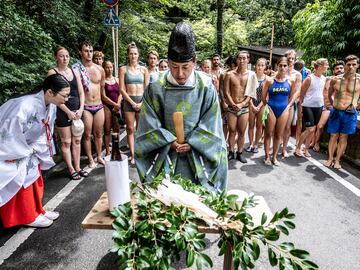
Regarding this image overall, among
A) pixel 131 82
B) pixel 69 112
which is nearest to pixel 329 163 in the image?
pixel 131 82

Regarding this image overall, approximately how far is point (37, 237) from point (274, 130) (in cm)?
457

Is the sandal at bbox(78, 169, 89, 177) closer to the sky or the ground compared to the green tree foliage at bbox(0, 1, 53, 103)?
closer to the ground

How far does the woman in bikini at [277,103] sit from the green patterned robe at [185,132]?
3.70 metres

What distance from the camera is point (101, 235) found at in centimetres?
351

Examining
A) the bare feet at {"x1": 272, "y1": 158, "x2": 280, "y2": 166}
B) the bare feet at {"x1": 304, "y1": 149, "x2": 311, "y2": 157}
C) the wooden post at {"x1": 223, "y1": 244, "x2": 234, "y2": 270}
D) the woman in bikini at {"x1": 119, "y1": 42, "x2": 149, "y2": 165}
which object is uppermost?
the woman in bikini at {"x1": 119, "y1": 42, "x2": 149, "y2": 165}

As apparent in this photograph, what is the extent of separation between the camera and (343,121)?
18.4 ft

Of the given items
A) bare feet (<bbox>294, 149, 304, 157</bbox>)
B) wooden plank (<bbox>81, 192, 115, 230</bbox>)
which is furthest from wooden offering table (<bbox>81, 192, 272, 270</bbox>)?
bare feet (<bbox>294, 149, 304, 157</bbox>)

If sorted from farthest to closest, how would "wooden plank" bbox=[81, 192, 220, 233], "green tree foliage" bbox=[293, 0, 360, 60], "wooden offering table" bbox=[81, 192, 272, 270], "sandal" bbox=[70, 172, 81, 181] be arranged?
"green tree foliage" bbox=[293, 0, 360, 60], "sandal" bbox=[70, 172, 81, 181], "wooden offering table" bbox=[81, 192, 272, 270], "wooden plank" bbox=[81, 192, 220, 233]

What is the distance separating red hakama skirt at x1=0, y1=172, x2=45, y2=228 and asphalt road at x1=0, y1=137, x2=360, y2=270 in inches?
6.5

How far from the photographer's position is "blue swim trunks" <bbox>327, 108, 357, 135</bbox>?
18.2 feet

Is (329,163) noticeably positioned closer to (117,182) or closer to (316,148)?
(316,148)

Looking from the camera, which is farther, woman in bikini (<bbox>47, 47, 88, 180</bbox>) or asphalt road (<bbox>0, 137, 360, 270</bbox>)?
woman in bikini (<bbox>47, 47, 88, 180</bbox>)

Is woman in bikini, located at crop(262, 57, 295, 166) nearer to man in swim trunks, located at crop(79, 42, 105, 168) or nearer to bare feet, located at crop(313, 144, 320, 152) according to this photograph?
bare feet, located at crop(313, 144, 320, 152)

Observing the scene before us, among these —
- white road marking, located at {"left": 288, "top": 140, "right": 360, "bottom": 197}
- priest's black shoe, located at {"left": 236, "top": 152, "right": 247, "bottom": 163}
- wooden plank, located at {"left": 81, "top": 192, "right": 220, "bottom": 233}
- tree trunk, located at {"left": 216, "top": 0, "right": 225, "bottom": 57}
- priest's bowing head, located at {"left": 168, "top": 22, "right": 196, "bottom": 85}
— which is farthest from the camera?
tree trunk, located at {"left": 216, "top": 0, "right": 225, "bottom": 57}
